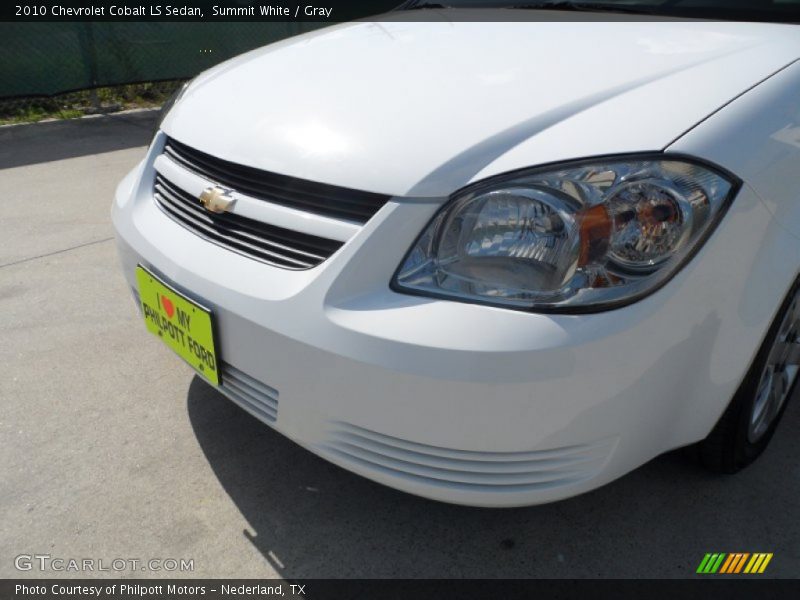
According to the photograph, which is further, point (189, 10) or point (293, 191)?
point (189, 10)

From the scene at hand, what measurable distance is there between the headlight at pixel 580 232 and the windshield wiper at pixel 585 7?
41.1 inches

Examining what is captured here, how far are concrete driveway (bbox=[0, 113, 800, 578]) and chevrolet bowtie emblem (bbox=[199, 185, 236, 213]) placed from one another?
76 cm

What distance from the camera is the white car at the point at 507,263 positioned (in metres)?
1.30

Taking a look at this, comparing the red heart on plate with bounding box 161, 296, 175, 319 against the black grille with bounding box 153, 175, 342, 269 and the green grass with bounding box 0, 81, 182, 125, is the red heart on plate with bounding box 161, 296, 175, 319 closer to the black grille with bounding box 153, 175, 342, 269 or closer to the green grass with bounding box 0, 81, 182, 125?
the black grille with bounding box 153, 175, 342, 269

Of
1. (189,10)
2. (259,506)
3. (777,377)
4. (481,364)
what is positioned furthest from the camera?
(189,10)

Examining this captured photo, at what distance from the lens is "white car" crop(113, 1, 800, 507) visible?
130 centimetres

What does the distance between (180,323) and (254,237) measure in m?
0.30

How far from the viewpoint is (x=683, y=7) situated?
6.92ft

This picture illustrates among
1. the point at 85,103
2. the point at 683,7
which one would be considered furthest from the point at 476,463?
the point at 85,103

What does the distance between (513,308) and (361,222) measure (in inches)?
14.2

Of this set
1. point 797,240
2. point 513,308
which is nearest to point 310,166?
point 513,308

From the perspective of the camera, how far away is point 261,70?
199cm

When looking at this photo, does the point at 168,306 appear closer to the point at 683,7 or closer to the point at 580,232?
the point at 580,232

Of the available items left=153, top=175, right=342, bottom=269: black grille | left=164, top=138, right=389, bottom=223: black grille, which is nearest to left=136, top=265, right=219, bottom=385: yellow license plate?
left=153, top=175, right=342, bottom=269: black grille
